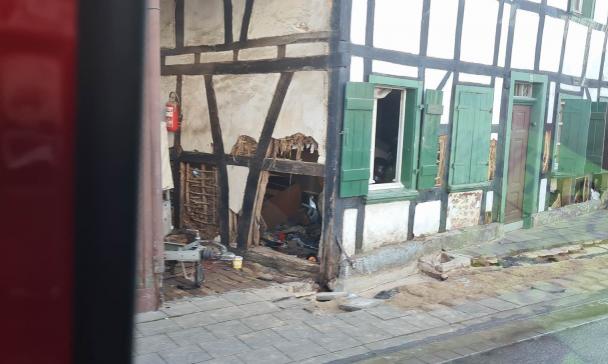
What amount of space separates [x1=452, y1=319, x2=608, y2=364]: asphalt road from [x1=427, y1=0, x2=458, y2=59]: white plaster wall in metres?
3.96

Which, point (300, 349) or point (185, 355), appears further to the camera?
point (300, 349)

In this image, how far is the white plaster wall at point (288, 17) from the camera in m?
6.52

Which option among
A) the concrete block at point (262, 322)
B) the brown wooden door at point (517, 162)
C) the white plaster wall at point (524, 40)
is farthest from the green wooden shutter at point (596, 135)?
the concrete block at point (262, 322)

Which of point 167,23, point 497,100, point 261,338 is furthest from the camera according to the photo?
point 497,100

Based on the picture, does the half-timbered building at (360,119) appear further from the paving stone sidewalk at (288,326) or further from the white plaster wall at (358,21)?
the paving stone sidewalk at (288,326)

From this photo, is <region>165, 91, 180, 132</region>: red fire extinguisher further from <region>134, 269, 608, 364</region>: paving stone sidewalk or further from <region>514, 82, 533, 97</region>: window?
<region>514, 82, 533, 97</region>: window

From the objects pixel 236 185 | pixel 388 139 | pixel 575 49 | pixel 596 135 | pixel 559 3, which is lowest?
pixel 236 185

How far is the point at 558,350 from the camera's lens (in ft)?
16.6

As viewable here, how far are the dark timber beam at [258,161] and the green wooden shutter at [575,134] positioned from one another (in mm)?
6479

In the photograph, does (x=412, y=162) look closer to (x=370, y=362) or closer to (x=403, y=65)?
(x=403, y=65)

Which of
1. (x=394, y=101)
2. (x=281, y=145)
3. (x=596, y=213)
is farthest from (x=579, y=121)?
(x=281, y=145)

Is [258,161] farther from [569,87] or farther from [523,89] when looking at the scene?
[569,87]

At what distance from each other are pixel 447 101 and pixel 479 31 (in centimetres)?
128

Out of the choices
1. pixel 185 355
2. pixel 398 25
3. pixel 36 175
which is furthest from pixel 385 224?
pixel 36 175
